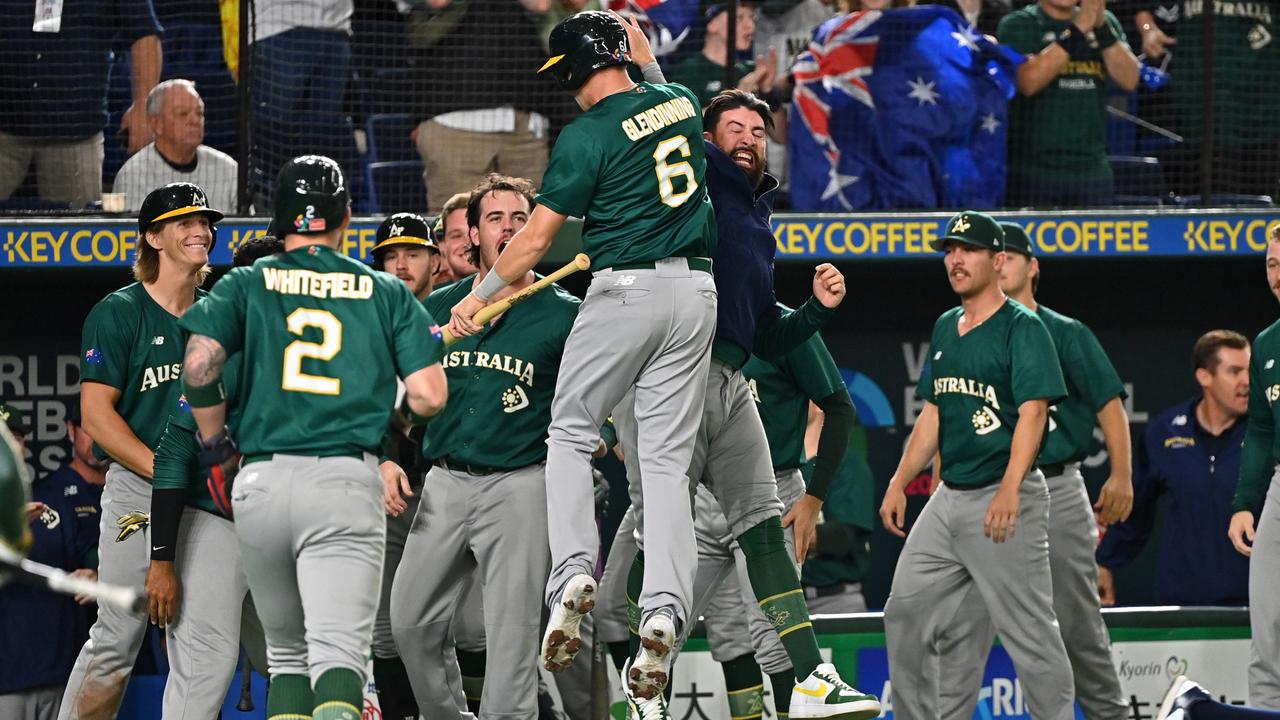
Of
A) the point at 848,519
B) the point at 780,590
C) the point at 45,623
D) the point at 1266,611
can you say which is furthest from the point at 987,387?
the point at 45,623

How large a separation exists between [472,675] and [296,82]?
3.89m

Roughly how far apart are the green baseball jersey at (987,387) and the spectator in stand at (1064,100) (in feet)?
8.54

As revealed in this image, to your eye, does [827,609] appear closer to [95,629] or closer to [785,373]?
[785,373]

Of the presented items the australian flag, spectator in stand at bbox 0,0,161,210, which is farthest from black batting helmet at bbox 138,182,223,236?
the australian flag

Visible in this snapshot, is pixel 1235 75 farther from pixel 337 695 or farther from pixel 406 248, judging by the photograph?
pixel 337 695

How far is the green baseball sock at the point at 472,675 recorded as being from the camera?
6.69m

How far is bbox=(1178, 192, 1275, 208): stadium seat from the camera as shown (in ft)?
31.6

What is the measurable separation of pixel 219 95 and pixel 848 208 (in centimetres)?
358

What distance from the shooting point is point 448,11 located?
934cm

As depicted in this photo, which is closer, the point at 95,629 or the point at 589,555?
the point at 589,555

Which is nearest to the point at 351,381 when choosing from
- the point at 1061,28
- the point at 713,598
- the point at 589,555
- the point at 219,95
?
the point at 589,555

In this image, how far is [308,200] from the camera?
494 cm

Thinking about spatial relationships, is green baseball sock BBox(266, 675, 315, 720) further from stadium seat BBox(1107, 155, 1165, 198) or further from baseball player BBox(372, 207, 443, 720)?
stadium seat BBox(1107, 155, 1165, 198)

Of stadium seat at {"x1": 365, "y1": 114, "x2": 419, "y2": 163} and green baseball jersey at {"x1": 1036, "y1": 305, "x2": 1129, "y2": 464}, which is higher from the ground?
stadium seat at {"x1": 365, "y1": 114, "x2": 419, "y2": 163}
